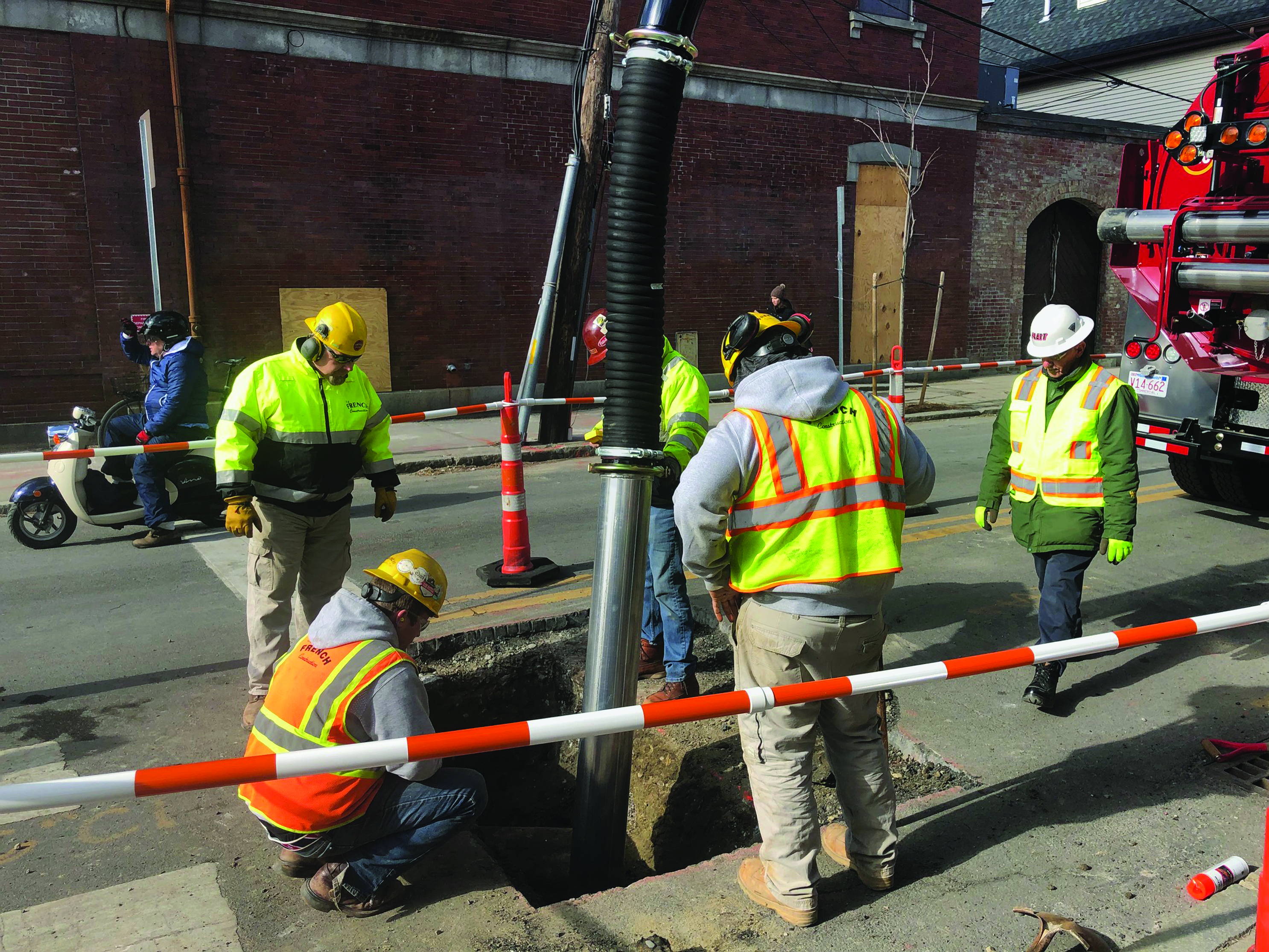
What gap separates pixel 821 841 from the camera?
3.51 meters

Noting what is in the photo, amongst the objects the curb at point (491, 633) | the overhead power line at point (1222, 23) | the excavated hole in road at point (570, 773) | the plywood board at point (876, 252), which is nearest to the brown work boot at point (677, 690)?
the excavated hole in road at point (570, 773)

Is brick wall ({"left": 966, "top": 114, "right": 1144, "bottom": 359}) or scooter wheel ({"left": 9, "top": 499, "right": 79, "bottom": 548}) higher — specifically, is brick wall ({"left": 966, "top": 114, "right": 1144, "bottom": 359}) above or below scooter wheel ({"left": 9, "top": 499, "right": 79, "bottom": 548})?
above

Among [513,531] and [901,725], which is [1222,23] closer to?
[513,531]

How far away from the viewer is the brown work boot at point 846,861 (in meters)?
3.24

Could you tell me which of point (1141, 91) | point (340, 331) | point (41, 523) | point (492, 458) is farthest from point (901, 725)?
point (1141, 91)

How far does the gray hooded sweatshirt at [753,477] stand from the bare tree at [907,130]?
599 inches

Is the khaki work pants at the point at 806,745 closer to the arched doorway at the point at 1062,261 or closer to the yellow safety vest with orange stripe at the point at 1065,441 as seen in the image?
the yellow safety vest with orange stripe at the point at 1065,441

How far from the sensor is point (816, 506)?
3061mm

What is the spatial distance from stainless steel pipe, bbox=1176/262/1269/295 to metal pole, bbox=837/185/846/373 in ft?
32.1

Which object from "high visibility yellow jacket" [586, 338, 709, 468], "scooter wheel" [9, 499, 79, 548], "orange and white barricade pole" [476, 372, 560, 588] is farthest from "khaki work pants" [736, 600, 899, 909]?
"scooter wheel" [9, 499, 79, 548]

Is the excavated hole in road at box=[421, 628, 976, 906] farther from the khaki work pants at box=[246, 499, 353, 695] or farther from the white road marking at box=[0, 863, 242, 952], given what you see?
the white road marking at box=[0, 863, 242, 952]

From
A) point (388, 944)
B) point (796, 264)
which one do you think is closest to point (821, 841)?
point (388, 944)

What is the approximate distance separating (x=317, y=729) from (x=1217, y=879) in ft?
8.42

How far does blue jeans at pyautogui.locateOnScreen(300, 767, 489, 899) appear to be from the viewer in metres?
3.22
